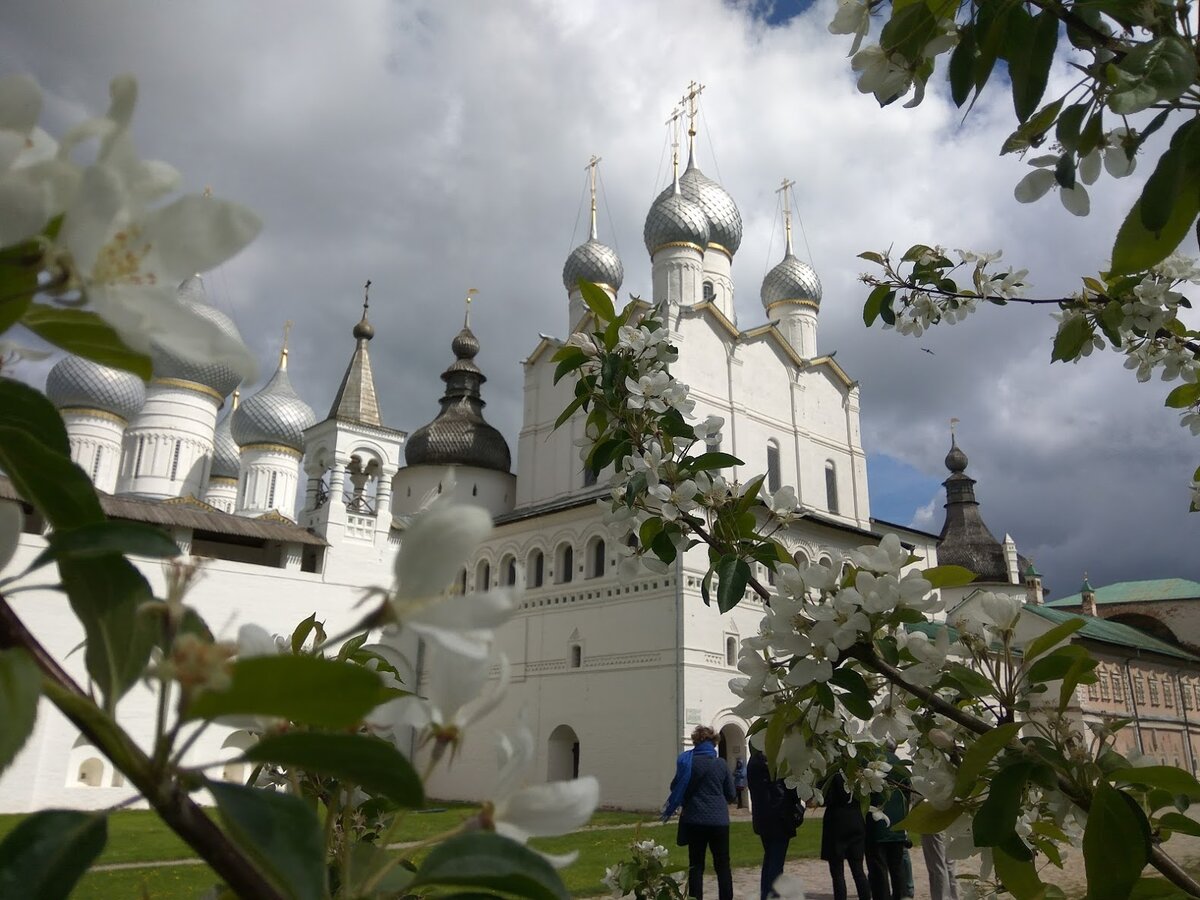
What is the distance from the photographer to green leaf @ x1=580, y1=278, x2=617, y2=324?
6.07 feet

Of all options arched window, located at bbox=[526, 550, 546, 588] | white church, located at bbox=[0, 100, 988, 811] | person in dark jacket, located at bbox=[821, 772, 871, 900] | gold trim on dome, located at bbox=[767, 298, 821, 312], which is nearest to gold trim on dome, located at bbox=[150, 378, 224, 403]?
white church, located at bbox=[0, 100, 988, 811]

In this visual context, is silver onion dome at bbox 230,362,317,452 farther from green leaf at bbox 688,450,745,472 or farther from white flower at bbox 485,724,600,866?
white flower at bbox 485,724,600,866

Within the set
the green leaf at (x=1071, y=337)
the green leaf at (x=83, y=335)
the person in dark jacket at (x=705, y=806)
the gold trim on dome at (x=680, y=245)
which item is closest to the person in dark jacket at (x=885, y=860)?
the person in dark jacket at (x=705, y=806)

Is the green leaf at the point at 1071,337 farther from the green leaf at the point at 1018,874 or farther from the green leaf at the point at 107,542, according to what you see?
the green leaf at the point at 107,542

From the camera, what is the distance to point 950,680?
140cm

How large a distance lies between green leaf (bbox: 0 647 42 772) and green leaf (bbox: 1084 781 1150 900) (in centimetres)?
104

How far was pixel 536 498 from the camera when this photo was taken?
2086cm

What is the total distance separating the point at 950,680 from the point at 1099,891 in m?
0.40

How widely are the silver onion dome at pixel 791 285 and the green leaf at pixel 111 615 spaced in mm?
24717

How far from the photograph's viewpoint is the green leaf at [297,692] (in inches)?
16.6

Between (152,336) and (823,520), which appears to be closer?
(152,336)

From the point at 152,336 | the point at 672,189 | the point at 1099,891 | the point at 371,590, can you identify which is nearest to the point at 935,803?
the point at 1099,891

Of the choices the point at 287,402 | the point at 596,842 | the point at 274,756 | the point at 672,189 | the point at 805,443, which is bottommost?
the point at 596,842

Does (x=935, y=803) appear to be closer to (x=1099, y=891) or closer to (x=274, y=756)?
(x=1099, y=891)
